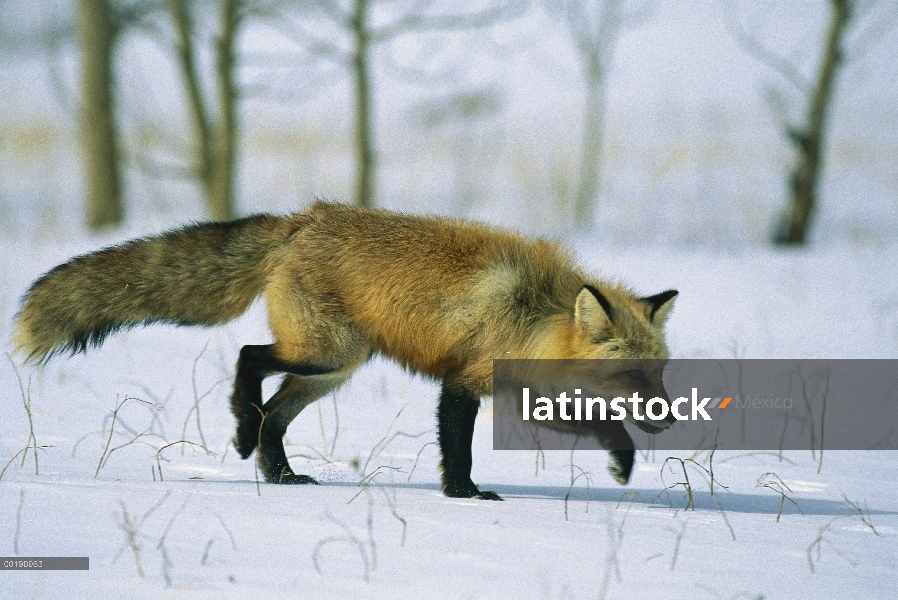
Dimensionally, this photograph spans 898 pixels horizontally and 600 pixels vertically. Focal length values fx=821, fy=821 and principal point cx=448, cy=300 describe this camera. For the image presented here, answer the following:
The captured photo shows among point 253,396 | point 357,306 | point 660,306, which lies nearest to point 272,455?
point 253,396

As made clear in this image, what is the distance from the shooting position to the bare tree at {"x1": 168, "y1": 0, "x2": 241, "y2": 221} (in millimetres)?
12109

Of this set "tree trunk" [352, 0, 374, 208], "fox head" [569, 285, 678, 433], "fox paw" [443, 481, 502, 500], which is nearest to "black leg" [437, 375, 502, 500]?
"fox paw" [443, 481, 502, 500]

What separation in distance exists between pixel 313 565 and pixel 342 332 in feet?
6.92

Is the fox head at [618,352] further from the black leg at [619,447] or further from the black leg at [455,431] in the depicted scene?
the black leg at [455,431]

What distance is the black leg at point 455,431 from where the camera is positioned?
425 cm

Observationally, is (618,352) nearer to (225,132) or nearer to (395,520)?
(395,520)

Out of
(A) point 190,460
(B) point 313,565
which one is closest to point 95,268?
(A) point 190,460

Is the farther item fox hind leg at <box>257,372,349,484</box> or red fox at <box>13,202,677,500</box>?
fox hind leg at <box>257,372,349,484</box>

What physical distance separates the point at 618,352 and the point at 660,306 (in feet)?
1.35

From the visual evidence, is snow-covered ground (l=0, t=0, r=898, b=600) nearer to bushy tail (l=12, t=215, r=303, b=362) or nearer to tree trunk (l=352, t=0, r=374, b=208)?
bushy tail (l=12, t=215, r=303, b=362)

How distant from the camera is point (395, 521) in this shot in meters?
3.13

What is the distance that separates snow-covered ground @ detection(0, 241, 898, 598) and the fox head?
21.6 inches

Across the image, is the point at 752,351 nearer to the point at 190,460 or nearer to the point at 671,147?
the point at 190,460

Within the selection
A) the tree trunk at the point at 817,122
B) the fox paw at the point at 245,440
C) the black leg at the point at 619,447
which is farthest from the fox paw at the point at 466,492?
the tree trunk at the point at 817,122
